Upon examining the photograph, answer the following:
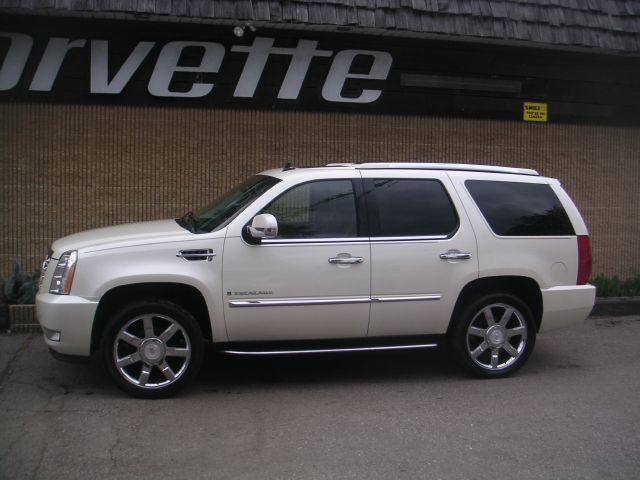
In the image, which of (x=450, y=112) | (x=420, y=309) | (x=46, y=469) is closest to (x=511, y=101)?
(x=450, y=112)

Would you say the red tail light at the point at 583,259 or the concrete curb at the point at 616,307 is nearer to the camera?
the red tail light at the point at 583,259

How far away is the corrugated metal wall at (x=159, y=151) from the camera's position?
8.77 meters

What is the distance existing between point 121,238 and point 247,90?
4.09m

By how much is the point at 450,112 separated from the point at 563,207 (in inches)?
147

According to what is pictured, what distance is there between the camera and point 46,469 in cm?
430

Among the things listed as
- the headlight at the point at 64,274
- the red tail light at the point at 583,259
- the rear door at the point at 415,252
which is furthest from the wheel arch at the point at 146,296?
the red tail light at the point at 583,259

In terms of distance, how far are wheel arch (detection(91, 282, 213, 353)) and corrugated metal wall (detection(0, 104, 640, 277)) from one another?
3.53 meters

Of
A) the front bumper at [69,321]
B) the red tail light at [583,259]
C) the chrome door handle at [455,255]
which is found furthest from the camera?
the red tail light at [583,259]

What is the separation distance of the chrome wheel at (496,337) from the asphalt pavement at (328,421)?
0.21 meters

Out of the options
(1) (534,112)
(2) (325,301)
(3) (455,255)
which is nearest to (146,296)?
(2) (325,301)

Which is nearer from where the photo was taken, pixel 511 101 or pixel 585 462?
pixel 585 462

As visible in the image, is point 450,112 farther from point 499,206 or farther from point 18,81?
point 18,81

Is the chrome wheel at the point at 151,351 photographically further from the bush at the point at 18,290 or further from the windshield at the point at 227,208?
the bush at the point at 18,290

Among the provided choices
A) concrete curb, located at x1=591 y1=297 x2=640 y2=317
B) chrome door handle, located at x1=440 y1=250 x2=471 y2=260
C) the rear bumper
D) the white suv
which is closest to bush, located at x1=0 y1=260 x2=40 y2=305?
the white suv
